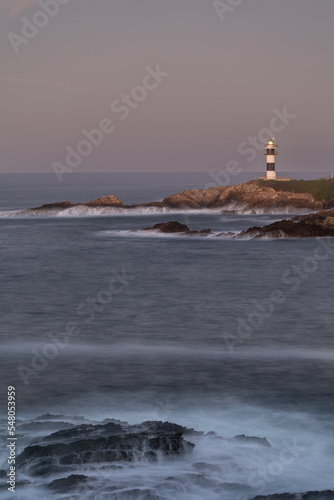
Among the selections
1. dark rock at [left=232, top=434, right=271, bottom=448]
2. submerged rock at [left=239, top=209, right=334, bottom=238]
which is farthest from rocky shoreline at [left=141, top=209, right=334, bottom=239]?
dark rock at [left=232, top=434, right=271, bottom=448]

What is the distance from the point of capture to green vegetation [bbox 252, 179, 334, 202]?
89938 millimetres

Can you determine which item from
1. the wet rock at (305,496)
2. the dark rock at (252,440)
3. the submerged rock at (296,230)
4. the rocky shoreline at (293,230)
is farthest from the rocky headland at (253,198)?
the wet rock at (305,496)

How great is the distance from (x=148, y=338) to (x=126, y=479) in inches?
428

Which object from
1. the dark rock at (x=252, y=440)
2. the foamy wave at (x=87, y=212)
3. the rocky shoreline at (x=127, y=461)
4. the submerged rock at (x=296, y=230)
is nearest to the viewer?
the rocky shoreline at (x=127, y=461)

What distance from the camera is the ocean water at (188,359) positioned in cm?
1073

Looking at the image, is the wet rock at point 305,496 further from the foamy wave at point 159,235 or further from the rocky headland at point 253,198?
the rocky headland at point 253,198

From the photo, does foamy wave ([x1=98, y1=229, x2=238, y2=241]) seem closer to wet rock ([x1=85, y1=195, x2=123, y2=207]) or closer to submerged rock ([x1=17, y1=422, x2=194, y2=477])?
wet rock ([x1=85, y1=195, x2=123, y2=207])

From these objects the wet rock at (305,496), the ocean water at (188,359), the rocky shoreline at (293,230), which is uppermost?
the wet rock at (305,496)

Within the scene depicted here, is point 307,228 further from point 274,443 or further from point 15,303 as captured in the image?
point 274,443

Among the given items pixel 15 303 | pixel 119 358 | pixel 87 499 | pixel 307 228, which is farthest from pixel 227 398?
pixel 307 228

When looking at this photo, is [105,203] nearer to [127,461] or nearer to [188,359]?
[188,359]

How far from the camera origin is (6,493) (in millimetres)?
9891

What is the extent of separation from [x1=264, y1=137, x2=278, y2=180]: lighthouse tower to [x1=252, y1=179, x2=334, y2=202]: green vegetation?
13.6 ft

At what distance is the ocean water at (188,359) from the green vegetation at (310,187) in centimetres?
4913
